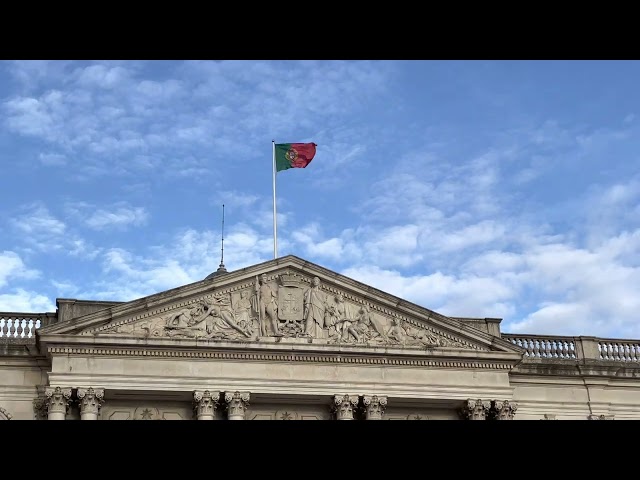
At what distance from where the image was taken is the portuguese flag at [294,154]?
129ft

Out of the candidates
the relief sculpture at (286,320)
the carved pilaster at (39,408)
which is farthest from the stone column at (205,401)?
the carved pilaster at (39,408)

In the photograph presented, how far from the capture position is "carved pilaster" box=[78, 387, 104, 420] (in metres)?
30.1

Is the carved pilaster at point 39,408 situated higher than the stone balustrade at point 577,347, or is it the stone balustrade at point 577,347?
the stone balustrade at point 577,347

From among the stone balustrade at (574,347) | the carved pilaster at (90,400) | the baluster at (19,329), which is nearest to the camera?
the carved pilaster at (90,400)

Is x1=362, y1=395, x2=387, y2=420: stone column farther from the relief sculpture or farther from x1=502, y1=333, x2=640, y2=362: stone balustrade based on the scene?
x1=502, y1=333, x2=640, y2=362: stone balustrade

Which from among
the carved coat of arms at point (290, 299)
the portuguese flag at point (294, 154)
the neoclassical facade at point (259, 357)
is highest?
the portuguese flag at point (294, 154)

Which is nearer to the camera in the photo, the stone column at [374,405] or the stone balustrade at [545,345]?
the stone column at [374,405]

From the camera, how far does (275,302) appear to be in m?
32.7

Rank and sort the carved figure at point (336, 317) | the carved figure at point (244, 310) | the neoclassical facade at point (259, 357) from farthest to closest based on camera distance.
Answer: the carved figure at point (336, 317) → the carved figure at point (244, 310) → the neoclassical facade at point (259, 357)

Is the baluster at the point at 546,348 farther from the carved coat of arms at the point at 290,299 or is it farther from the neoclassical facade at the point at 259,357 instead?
the carved coat of arms at the point at 290,299
